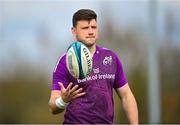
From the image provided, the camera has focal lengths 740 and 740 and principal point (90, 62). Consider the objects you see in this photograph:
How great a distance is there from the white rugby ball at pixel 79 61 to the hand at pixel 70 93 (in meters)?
0.20

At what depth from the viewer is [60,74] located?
6.92 m

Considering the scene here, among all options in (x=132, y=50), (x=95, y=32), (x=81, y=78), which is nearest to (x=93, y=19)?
(x=95, y=32)

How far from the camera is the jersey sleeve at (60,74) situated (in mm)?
6902

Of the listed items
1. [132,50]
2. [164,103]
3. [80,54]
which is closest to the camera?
[80,54]

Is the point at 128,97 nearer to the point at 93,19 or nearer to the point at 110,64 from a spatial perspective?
the point at 110,64

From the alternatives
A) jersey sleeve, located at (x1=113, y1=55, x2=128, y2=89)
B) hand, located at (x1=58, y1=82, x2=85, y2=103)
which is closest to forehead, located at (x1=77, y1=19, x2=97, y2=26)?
jersey sleeve, located at (x1=113, y1=55, x2=128, y2=89)

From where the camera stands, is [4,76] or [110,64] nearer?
[110,64]

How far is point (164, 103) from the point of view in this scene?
31.4m

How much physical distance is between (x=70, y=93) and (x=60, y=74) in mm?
411

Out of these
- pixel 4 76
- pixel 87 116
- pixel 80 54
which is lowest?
pixel 4 76

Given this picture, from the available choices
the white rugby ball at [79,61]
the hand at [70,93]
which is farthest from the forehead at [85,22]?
the hand at [70,93]

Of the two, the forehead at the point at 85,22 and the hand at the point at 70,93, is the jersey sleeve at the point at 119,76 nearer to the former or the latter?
the forehead at the point at 85,22

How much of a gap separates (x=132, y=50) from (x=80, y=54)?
2844 cm

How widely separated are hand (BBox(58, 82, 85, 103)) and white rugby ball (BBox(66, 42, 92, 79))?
0.20 metres
